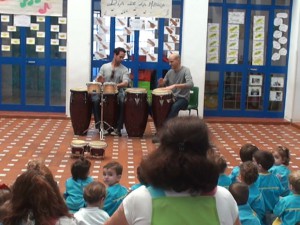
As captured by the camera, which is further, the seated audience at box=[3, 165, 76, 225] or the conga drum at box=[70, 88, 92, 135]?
the conga drum at box=[70, 88, 92, 135]

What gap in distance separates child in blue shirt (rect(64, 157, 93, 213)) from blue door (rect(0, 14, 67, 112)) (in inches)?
231

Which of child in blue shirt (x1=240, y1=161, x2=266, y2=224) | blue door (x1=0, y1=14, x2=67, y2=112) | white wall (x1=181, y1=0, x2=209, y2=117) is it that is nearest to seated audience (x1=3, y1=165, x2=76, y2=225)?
child in blue shirt (x1=240, y1=161, x2=266, y2=224)

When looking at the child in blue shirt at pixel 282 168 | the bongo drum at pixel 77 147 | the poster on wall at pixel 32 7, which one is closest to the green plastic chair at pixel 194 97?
the poster on wall at pixel 32 7

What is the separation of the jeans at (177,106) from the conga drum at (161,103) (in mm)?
94

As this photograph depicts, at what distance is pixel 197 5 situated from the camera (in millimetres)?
9391

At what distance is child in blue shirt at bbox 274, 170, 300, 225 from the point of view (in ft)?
11.1

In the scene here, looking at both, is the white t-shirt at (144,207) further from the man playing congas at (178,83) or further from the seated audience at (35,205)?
the man playing congas at (178,83)

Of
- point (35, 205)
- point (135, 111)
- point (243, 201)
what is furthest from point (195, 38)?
point (35, 205)

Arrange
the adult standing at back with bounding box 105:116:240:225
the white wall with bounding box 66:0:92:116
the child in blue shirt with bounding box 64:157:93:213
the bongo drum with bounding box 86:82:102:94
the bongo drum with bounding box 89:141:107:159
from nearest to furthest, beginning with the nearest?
the adult standing at back with bounding box 105:116:240:225
the child in blue shirt with bounding box 64:157:93:213
the bongo drum with bounding box 89:141:107:159
the bongo drum with bounding box 86:82:102:94
the white wall with bounding box 66:0:92:116

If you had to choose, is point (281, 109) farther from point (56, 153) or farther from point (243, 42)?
point (56, 153)

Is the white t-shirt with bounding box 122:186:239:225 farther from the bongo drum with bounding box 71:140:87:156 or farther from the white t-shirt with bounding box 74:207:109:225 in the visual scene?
the bongo drum with bounding box 71:140:87:156

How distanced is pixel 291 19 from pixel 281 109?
1.73m

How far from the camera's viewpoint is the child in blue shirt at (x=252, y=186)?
12.0 ft

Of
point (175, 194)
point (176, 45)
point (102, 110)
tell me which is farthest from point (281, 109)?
point (175, 194)
